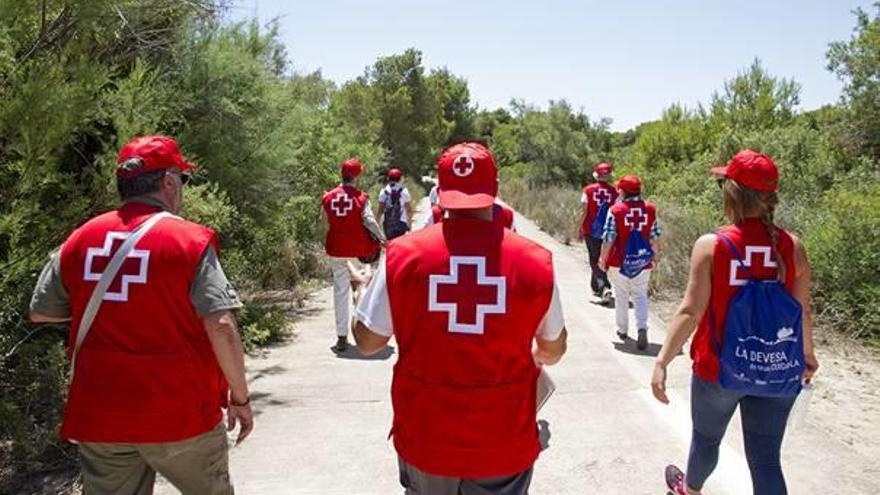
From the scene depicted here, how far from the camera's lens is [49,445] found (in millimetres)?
4629

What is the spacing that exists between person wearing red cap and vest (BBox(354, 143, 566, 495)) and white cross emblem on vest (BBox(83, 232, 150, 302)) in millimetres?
869

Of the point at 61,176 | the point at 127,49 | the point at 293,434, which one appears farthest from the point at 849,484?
the point at 127,49

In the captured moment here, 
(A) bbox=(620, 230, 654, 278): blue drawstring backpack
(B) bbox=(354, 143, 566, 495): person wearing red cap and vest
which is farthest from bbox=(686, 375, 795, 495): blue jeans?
(A) bbox=(620, 230, 654, 278): blue drawstring backpack

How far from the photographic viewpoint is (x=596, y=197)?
9.84m

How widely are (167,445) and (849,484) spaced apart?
4.05 meters

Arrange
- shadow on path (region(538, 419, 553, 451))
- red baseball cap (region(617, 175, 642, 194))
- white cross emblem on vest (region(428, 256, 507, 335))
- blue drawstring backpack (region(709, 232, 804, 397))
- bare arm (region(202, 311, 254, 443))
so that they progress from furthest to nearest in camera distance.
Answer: red baseball cap (region(617, 175, 642, 194)) < shadow on path (region(538, 419, 553, 451)) < blue drawstring backpack (region(709, 232, 804, 397)) < bare arm (region(202, 311, 254, 443)) < white cross emblem on vest (region(428, 256, 507, 335))

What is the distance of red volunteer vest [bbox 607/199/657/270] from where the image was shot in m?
7.40

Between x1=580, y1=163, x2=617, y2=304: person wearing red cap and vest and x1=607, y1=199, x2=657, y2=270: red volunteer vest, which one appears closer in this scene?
x1=607, y1=199, x2=657, y2=270: red volunteer vest

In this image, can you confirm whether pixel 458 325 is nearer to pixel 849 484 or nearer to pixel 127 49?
pixel 849 484


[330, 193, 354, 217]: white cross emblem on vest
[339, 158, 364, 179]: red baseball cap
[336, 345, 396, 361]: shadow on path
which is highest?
[339, 158, 364, 179]: red baseball cap

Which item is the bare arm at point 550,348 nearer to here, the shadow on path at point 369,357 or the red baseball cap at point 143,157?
the red baseball cap at point 143,157

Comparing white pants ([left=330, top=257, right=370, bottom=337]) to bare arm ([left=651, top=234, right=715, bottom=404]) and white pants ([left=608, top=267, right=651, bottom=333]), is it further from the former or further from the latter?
bare arm ([left=651, top=234, right=715, bottom=404])

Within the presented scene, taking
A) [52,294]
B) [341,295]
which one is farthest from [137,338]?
[341,295]

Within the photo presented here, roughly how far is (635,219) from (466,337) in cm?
556
